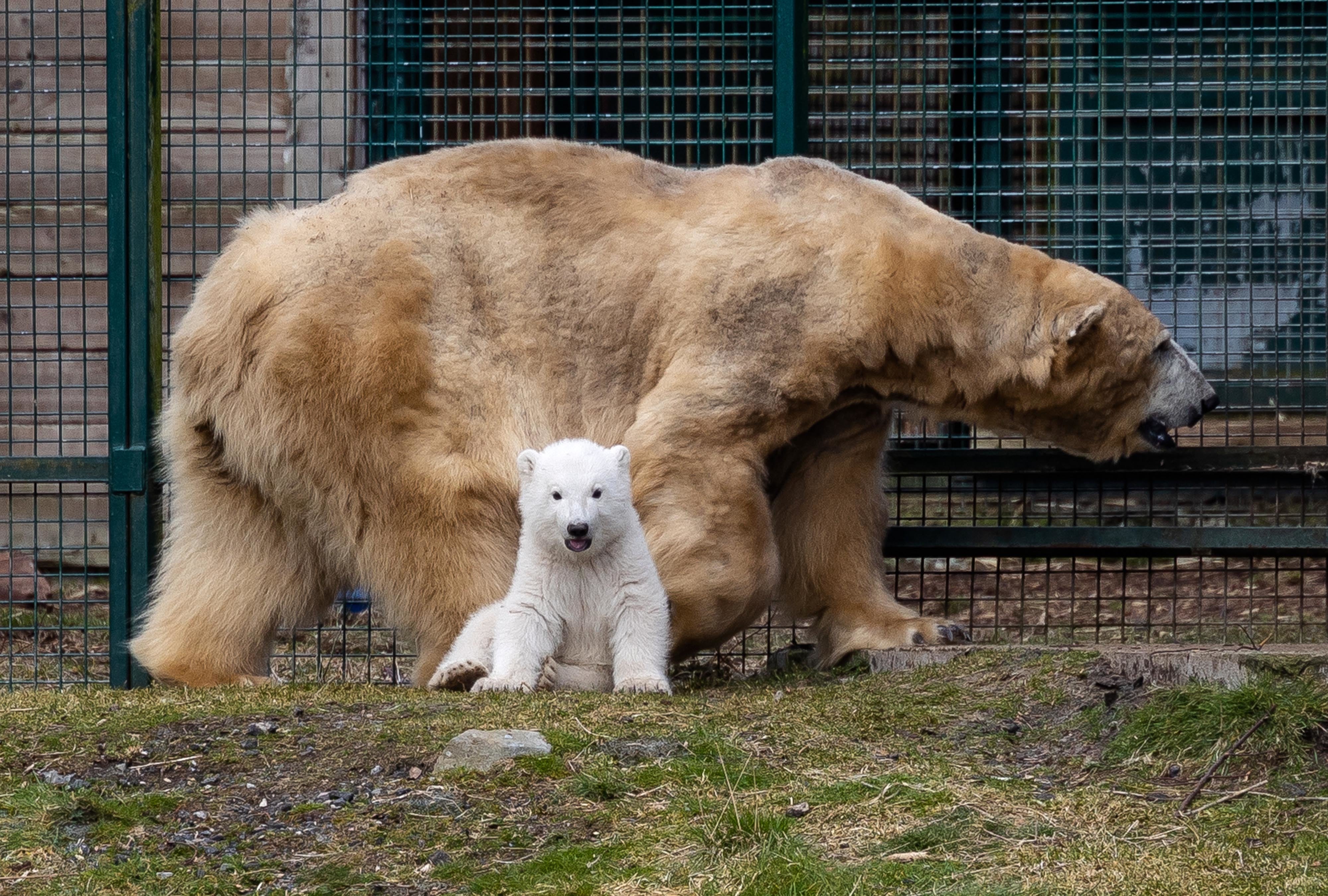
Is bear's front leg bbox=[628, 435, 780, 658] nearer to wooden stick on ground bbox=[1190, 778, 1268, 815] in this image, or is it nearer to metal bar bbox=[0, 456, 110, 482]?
wooden stick on ground bbox=[1190, 778, 1268, 815]

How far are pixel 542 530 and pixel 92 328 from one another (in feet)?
15.7

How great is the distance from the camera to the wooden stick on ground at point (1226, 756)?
3.41 meters

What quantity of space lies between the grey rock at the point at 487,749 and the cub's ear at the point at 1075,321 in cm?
255

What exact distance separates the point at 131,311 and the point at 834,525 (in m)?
2.77

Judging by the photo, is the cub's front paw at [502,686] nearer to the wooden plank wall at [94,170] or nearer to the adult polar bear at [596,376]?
the adult polar bear at [596,376]

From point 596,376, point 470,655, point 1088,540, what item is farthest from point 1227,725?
point 1088,540

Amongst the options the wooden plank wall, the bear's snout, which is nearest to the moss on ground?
the bear's snout

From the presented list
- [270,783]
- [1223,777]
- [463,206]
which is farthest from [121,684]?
[1223,777]

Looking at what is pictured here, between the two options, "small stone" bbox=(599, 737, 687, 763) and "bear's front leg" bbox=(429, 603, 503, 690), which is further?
"bear's front leg" bbox=(429, 603, 503, 690)

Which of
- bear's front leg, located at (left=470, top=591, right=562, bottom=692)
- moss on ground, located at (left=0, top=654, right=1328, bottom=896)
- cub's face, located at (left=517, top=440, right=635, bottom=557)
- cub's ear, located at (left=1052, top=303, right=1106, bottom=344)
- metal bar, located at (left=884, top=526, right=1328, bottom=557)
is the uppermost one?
cub's ear, located at (left=1052, top=303, right=1106, bottom=344)

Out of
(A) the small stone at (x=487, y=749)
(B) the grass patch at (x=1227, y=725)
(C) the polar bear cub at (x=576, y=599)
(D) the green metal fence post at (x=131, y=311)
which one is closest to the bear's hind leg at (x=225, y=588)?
(D) the green metal fence post at (x=131, y=311)

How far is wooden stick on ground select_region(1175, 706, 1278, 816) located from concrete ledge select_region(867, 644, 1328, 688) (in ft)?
1.00

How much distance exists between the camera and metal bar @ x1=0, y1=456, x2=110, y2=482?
6.15 meters

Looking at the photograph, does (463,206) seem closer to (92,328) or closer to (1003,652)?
(1003,652)
